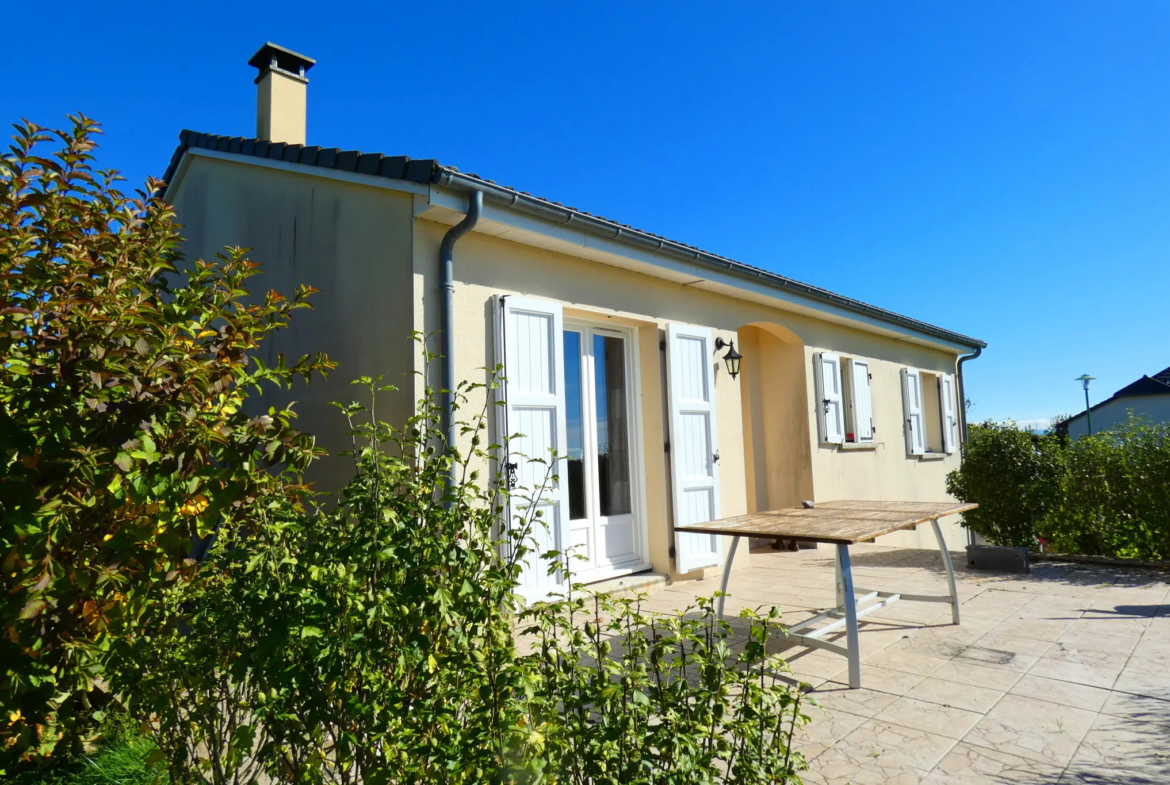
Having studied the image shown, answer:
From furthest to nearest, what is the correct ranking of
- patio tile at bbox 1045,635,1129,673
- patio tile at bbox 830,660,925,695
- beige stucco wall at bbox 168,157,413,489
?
beige stucco wall at bbox 168,157,413,489 → patio tile at bbox 1045,635,1129,673 → patio tile at bbox 830,660,925,695

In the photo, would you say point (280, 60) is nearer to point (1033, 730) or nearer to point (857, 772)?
point (857, 772)

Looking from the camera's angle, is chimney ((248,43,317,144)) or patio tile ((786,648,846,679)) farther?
chimney ((248,43,317,144))

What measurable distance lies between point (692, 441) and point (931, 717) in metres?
3.48

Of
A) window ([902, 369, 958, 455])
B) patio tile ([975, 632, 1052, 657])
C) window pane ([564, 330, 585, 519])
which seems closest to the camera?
patio tile ([975, 632, 1052, 657])

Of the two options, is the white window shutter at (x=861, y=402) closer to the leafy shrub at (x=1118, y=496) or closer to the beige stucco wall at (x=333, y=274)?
the leafy shrub at (x=1118, y=496)

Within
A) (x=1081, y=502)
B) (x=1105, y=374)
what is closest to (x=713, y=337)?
(x=1081, y=502)

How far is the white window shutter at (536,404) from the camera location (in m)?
4.67

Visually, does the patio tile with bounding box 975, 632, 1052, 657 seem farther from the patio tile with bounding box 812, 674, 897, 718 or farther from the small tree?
the small tree

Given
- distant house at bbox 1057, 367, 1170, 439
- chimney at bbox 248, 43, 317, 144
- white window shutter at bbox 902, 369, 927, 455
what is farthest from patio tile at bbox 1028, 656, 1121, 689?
distant house at bbox 1057, 367, 1170, 439

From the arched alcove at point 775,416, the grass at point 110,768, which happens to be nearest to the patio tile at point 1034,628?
the arched alcove at point 775,416

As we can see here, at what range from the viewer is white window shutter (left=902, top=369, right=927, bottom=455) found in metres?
10.1

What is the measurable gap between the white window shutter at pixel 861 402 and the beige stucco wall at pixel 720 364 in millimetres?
257

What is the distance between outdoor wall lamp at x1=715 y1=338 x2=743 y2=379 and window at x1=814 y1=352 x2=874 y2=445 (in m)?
1.96

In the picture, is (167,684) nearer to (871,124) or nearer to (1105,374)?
(871,124)
